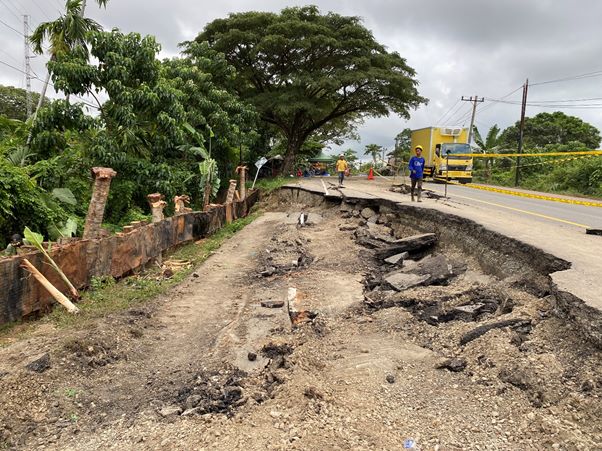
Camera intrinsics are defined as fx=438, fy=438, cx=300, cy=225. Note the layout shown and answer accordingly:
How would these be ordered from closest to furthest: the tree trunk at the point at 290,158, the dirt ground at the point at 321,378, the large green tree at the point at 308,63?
the dirt ground at the point at 321,378
the large green tree at the point at 308,63
the tree trunk at the point at 290,158

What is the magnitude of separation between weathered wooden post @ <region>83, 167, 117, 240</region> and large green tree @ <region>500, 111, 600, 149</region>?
36179mm

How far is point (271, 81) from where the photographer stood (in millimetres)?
25484

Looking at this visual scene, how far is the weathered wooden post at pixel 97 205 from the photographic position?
7.17m

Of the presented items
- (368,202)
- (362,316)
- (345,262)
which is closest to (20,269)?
(362,316)

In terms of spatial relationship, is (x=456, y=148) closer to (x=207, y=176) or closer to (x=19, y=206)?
(x=207, y=176)

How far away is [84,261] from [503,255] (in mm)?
6306

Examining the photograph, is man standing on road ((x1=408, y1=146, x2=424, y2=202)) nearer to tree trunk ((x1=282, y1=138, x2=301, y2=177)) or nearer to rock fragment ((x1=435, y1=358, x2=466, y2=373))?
rock fragment ((x1=435, y1=358, x2=466, y2=373))

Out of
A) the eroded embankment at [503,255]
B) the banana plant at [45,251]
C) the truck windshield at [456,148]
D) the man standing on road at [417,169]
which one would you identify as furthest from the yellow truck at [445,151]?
the banana plant at [45,251]

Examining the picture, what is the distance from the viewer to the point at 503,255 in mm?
6461

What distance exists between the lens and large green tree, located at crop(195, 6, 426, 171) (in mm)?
22250

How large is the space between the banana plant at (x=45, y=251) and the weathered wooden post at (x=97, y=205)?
1.00m

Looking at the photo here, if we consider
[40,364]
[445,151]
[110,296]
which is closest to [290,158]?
[445,151]

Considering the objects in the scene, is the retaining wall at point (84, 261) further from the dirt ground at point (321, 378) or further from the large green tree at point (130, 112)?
the large green tree at point (130, 112)

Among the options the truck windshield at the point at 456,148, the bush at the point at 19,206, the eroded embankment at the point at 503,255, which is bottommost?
the eroded embankment at the point at 503,255
